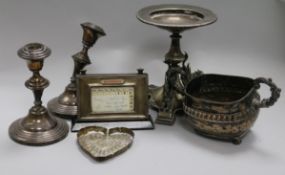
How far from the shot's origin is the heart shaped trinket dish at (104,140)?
4.76 feet

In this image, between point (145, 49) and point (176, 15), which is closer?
point (176, 15)

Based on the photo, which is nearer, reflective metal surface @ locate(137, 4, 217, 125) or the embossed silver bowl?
the embossed silver bowl

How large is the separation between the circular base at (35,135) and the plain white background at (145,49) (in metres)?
0.02

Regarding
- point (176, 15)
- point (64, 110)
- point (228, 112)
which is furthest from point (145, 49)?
point (228, 112)

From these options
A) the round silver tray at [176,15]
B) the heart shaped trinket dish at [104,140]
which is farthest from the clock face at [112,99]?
the round silver tray at [176,15]

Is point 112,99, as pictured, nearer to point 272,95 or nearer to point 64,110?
point 64,110

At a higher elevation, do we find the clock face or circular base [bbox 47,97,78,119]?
the clock face

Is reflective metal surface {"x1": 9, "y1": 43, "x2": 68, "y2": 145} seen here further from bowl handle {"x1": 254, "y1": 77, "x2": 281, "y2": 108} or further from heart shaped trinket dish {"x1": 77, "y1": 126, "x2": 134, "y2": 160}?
bowl handle {"x1": 254, "y1": 77, "x2": 281, "y2": 108}

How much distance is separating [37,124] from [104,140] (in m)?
0.18

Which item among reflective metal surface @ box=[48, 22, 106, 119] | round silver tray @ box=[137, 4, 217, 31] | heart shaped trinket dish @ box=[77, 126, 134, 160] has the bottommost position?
heart shaped trinket dish @ box=[77, 126, 134, 160]

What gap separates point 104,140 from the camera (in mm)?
1515

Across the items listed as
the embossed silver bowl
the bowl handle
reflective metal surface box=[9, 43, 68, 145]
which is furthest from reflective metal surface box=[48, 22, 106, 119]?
the bowl handle

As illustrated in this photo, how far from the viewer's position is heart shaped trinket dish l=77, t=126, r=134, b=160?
1452 millimetres

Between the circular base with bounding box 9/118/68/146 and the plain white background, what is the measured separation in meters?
0.02
